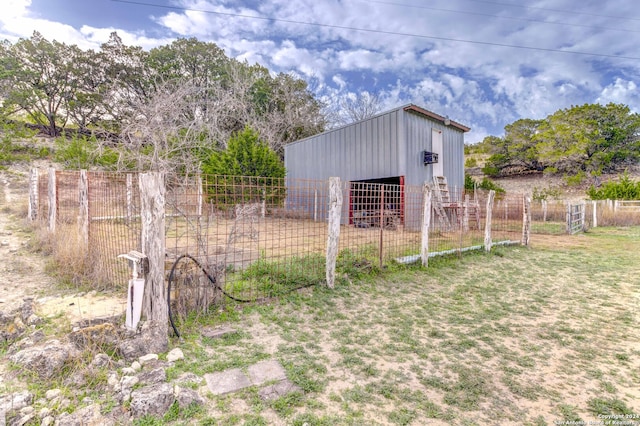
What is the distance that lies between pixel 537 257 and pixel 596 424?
6.42m

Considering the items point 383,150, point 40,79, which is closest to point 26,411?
point 383,150

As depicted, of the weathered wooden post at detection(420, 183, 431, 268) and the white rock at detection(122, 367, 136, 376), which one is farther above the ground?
the weathered wooden post at detection(420, 183, 431, 268)

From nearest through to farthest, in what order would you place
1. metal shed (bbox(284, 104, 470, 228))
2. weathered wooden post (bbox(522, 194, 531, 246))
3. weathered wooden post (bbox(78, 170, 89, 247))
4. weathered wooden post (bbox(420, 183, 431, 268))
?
1. weathered wooden post (bbox(78, 170, 89, 247))
2. weathered wooden post (bbox(420, 183, 431, 268))
3. weathered wooden post (bbox(522, 194, 531, 246))
4. metal shed (bbox(284, 104, 470, 228))

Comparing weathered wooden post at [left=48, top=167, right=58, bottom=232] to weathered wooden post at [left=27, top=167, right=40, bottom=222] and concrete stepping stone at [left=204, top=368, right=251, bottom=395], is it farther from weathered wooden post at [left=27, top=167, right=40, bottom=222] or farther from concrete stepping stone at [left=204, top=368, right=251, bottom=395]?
concrete stepping stone at [left=204, top=368, right=251, bottom=395]

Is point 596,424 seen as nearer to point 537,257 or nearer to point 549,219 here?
point 537,257

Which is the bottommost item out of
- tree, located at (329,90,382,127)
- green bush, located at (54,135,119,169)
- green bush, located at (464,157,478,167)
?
green bush, located at (54,135,119,169)

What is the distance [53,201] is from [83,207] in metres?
2.19

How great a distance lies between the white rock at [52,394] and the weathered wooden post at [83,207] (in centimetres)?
287

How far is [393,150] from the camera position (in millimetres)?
10680

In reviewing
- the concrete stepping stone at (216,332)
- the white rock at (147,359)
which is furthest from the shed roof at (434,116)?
the white rock at (147,359)

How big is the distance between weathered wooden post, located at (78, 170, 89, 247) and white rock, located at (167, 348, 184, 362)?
2787mm

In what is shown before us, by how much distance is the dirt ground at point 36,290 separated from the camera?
10.5 ft

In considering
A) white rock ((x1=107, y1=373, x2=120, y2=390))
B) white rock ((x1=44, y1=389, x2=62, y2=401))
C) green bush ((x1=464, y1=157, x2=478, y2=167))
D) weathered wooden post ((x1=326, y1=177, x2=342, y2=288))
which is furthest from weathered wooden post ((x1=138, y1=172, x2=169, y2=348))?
green bush ((x1=464, y1=157, x2=478, y2=167))

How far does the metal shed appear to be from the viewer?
417 inches
